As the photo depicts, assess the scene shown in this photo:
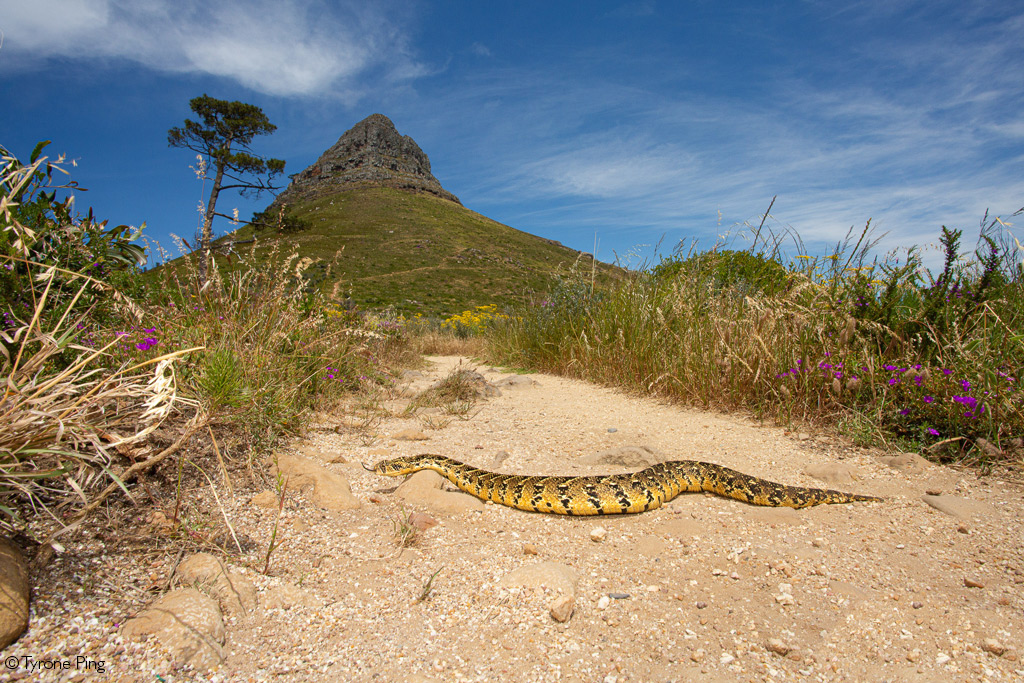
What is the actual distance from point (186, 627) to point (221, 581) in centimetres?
26

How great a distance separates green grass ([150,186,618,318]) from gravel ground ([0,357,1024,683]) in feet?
109

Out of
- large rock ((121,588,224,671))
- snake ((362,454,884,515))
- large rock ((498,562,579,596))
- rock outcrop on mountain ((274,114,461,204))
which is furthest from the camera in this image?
rock outcrop on mountain ((274,114,461,204))

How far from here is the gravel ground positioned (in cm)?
189

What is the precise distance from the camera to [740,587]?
2512mm

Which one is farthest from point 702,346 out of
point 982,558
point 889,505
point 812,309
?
point 982,558

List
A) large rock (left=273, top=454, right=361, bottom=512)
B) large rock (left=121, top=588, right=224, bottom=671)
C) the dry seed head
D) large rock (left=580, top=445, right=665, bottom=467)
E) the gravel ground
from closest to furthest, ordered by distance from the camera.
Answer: large rock (left=121, top=588, right=224, bottom=671)
the gravel ground
large rock (left=273, top=454, right=361, bottom=512)
large rock (left=580, top=445, right=665, bottom=467)
the dry seed head

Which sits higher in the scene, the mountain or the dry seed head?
the mountain

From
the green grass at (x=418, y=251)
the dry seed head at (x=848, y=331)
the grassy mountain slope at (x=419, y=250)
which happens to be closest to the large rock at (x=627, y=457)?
the dry seed head at (x=848, y=331)

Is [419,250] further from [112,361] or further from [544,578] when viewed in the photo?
[544,578]

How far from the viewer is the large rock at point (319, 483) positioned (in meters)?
3.06

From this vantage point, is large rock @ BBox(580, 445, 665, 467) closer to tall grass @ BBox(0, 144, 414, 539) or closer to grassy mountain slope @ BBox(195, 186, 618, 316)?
tall grass @ BBox(0, 144, 414, 539)

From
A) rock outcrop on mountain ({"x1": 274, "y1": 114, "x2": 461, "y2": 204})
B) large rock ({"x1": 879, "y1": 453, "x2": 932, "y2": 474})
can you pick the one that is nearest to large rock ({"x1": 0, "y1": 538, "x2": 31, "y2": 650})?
large rock ({"x1": 879, "y1": 453, "x2": 932, "y2": 474})

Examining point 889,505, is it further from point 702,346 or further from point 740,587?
point 702,346

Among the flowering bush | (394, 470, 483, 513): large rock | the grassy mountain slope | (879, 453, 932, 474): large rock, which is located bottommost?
(394, 470, 483, 513): large rock
